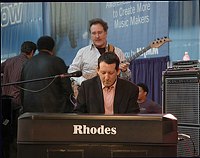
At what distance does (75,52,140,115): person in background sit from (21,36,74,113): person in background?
1069 mm

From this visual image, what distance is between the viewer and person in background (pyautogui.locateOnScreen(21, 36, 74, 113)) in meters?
2.87

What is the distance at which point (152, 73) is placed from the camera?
4.46 meters

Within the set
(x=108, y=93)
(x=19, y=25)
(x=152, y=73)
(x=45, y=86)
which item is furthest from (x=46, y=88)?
(x=19, y=25)

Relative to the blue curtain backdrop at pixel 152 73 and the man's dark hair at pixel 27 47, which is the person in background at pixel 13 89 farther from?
the blue curtain backdrop at pixel 152 73

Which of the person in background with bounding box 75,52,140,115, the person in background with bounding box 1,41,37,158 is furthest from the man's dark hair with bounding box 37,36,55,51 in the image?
the person in background with bounding box 75,52,140,115

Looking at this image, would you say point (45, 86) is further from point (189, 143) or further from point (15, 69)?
point (189, 143)

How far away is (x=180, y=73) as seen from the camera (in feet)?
11.0

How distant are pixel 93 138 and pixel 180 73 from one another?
2.36 metres

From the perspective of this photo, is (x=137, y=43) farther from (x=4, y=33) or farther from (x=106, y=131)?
(x=106, y=131)

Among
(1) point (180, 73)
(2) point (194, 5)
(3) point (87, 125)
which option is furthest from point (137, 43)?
(3) point (87, 125)

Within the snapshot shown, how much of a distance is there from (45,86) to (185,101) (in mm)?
1127

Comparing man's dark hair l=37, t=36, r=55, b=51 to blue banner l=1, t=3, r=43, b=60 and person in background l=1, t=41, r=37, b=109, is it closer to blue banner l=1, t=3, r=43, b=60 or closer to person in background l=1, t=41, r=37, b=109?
person in background l=1, t=41, r=37, b=109

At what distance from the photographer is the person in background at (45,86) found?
2871 millimetres

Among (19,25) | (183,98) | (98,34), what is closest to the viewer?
A: (98,34)
